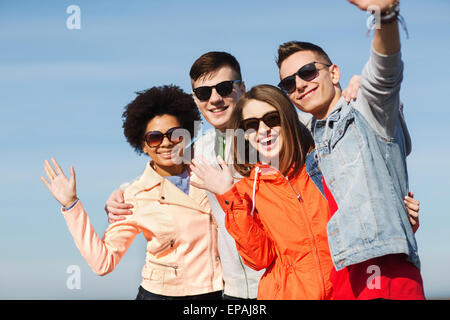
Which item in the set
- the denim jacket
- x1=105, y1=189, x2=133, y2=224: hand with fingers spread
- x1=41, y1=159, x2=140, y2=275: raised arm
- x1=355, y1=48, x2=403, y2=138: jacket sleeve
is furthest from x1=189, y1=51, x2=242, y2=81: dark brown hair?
x1=355, y1=48, x2=403, y2=138: jacket sleeve

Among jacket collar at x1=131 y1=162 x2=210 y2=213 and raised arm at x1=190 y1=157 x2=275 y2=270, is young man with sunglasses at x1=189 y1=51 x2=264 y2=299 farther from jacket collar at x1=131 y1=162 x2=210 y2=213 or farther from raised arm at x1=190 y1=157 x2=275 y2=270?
raised arm at x1=190 y1=157 x2=275 y2=270

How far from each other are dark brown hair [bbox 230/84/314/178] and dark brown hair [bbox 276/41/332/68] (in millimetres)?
436

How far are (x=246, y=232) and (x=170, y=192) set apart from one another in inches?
54.7

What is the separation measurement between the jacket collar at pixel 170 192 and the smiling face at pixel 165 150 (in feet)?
0.45

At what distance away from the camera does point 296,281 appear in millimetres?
4332

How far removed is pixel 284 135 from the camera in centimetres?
479

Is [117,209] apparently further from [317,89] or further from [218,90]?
[317,89]

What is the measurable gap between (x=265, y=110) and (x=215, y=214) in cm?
126

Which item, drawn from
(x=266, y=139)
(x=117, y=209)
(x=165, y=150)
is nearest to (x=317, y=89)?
(x=266, y=139)

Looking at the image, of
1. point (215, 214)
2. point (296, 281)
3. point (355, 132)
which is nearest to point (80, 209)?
point (215, 214)

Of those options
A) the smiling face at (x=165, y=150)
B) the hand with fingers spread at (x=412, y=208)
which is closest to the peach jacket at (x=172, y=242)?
the smiling face at (x=165, y=150)

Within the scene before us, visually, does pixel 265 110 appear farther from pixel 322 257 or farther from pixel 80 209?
pixel 80 209

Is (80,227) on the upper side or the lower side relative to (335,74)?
lower

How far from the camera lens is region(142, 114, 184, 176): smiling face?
18.1 ft
